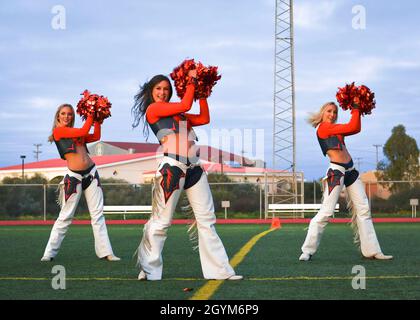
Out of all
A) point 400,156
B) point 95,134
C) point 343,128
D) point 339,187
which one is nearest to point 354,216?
point 339,187

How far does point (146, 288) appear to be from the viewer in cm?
648

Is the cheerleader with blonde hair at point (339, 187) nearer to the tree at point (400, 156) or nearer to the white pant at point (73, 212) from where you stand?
the white pant at point (73, 212)

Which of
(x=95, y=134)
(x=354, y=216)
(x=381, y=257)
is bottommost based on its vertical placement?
(x=381, y=257)

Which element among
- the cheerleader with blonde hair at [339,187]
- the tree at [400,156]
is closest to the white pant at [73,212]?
the cheerleader with blonde hair at [339,187]

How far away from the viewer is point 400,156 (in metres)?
59.1

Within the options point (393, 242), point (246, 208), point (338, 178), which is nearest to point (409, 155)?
point (246, 208)

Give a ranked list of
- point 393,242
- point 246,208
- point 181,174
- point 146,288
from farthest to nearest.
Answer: point 246,208
point 393,242
point 181,174
point 146,288

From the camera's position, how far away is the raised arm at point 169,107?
667 cm

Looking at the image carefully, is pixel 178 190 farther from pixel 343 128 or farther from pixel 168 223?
pixel 343 128

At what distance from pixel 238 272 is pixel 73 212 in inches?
120

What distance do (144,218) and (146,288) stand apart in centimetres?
2139

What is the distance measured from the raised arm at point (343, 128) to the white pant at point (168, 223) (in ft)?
9.62

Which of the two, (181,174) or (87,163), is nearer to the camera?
(181,174)
